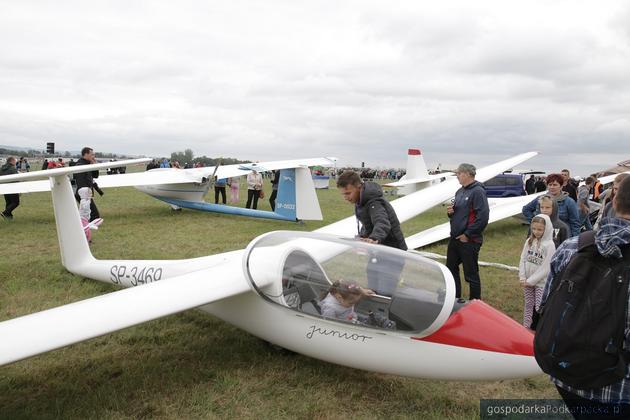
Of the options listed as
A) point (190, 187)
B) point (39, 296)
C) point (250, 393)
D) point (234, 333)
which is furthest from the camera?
point (190, 187)

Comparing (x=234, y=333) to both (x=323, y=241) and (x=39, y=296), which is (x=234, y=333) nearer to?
(x=323, y=241)

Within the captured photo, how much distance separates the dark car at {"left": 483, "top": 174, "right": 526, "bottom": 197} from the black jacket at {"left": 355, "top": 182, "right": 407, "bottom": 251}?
1819cm

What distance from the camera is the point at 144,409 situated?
335 cm

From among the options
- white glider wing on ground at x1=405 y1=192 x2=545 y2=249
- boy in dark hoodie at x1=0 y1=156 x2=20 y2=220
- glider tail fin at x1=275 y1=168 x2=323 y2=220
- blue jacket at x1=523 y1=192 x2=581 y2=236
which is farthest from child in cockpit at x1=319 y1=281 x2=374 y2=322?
boy in dark hoodie at x1=0 y1=156 x2=20 y2=220

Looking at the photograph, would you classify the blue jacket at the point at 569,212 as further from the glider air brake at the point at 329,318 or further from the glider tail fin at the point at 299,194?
the glider tail fin at the point at 299,194

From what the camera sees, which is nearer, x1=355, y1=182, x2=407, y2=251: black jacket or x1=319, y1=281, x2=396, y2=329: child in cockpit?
x1=319, y1=281, x2=396, y2=329: child in cockpit

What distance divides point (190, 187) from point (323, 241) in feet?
38.1

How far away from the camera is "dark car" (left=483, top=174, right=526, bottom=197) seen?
20828 mm

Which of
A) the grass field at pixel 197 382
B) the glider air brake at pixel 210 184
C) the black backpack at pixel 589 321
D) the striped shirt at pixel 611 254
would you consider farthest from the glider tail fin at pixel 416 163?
the black backpack at pixel 589 321

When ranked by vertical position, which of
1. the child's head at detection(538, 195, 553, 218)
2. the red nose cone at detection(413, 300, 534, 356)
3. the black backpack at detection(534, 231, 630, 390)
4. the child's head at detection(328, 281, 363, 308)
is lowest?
the red nose cone at detection(413, 300, 534, 356)

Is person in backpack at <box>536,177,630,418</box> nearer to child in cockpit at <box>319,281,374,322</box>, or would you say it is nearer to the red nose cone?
the red nose cone

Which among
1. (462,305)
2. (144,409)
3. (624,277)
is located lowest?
(144,409)

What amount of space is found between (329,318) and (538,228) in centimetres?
275

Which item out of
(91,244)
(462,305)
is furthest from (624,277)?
(91,244)
